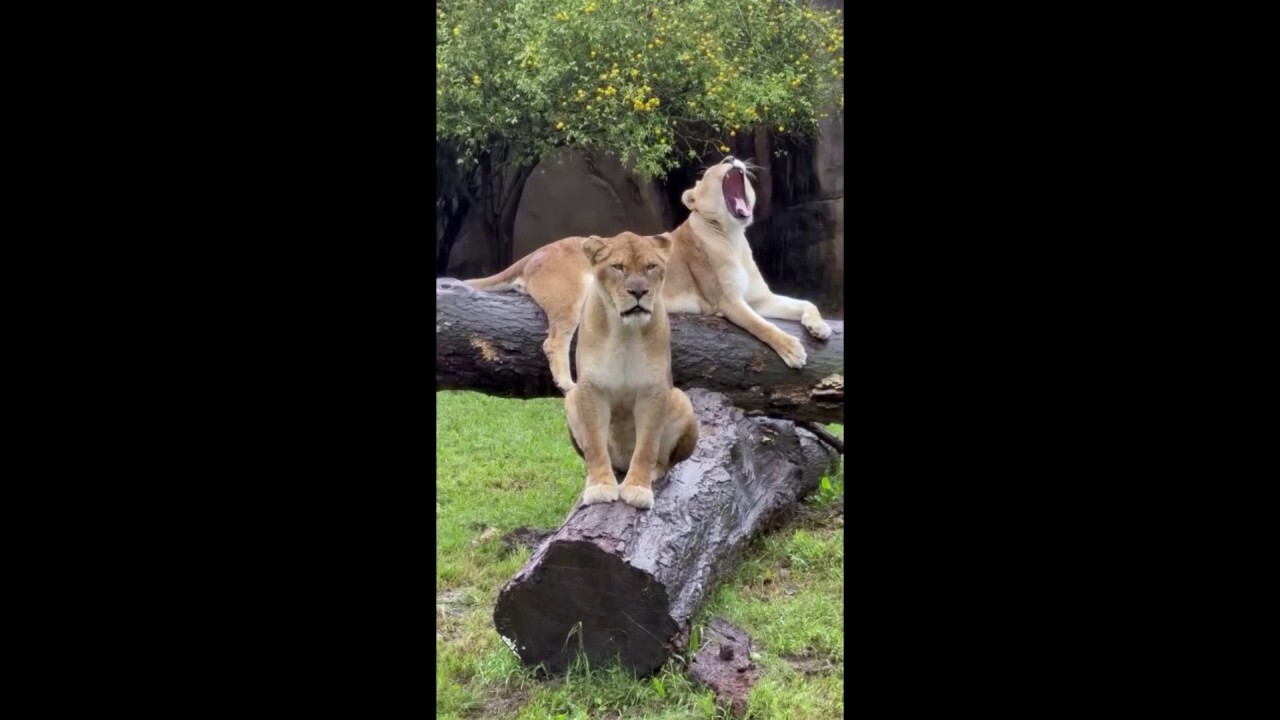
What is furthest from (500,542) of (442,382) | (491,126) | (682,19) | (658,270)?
(682,19)

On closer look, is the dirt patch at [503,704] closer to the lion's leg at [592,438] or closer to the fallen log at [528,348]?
the lion's leg at [592,438]

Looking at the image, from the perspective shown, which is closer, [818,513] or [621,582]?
[621,582]

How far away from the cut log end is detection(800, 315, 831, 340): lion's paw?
0.73 metres

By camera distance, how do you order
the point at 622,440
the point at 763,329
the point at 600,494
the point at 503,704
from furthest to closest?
the point at 763,329
the point at 622,440
the point at 600,494
the point at 503,704

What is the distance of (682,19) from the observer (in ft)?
7.21

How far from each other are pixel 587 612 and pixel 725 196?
98 centimetres

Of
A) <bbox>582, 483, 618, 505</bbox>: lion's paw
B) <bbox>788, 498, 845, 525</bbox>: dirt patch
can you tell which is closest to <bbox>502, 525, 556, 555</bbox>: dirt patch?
<bbox>582, 483, 618, 505</bbox>: lion's paw

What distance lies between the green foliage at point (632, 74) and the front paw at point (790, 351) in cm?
58

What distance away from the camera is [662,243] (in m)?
2.18

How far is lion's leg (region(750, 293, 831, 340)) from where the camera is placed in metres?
2.26

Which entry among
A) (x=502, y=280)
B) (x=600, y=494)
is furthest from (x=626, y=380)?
(x=502, y=280)

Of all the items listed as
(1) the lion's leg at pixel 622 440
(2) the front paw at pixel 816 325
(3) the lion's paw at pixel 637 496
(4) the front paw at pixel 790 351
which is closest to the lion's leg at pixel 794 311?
Answer: (2) the front paw at pixel 816 325

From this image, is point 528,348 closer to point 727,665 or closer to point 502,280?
point 502,280
